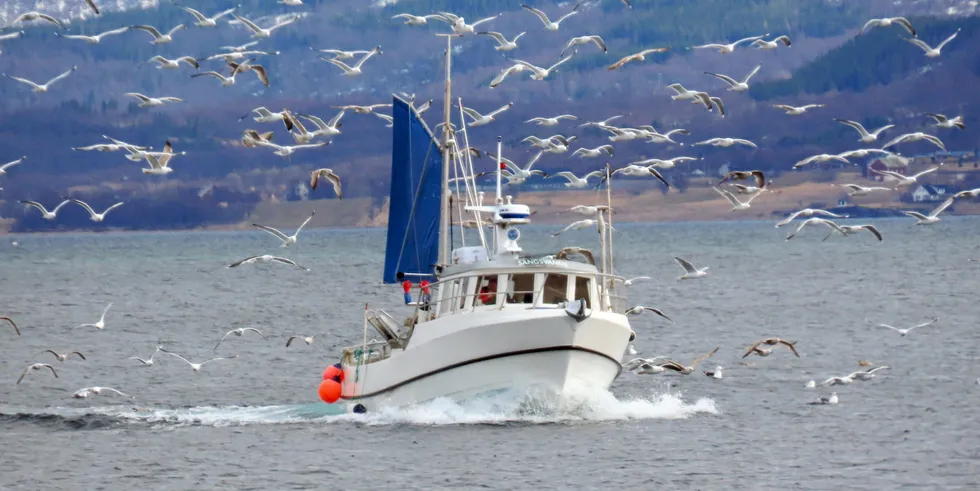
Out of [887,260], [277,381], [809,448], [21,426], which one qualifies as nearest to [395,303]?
[277,381]

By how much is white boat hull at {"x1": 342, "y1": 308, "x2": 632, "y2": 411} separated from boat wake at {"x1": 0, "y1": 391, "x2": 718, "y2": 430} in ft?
1.12

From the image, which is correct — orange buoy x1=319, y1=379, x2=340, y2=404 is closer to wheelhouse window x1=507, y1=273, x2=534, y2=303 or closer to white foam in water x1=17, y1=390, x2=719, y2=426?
white foam in water x1=17, y1=390, x2=719, y2=426

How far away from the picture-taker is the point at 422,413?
4553cm

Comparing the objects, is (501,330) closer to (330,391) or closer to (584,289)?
(584,289)

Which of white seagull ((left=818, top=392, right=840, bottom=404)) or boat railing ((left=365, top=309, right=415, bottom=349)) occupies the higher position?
boat railing ((left=365, top=309, right=415, bottom=349))

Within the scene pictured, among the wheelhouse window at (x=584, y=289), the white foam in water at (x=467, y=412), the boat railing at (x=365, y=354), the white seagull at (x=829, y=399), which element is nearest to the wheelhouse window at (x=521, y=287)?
the wheelhouse window at (x=584, y=289)

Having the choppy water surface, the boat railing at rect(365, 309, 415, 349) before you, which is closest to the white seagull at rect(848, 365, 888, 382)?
the choppy water surface

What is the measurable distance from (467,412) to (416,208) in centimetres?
785

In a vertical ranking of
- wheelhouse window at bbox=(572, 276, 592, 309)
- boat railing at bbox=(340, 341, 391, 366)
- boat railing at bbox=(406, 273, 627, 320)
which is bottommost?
boat railing at bbox=(340, 341, 391, 366)

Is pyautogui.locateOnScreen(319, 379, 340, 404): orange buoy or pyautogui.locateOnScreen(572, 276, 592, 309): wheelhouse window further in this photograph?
pyautogui.locateOnScreen(319, 379, 340, 404): orange buoy

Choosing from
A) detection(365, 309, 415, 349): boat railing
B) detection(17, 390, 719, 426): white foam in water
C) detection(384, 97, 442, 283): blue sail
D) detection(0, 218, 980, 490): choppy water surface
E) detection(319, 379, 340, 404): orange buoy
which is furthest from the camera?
detection(384, 97, 442, 283): blue sail

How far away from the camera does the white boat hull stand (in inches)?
1726

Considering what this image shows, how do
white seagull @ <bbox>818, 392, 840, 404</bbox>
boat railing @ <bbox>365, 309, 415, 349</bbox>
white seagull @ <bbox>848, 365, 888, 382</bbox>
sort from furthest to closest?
1. white seagull @ <bbox>848, 365, 888, 382</bbox>
2. white seagull @ <bbox>818, 392, 840, 404</bbox>
3. boat railing @ <bbox>365, 309, 415, 349</bbox>

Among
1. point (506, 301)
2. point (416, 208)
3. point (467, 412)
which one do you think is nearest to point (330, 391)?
point (467, 412)
